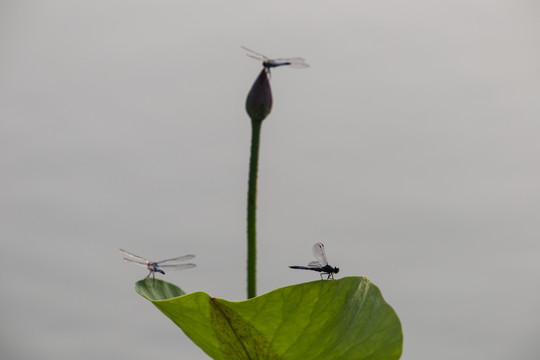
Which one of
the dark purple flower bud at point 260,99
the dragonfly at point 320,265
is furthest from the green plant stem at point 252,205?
the dragonfly at point 320,265

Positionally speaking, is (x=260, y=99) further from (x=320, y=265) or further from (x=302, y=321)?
(x=320, y=265)

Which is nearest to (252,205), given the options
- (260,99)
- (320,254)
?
(260,99)

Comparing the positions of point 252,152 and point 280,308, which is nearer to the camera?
point 252,152

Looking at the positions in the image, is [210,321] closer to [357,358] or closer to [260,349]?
[260,349]

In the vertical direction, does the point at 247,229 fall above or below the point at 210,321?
above

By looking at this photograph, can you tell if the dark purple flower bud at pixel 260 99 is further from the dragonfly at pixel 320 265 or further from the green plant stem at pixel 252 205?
the dragonfly at pixel 320 265

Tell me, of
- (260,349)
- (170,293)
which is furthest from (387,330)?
(170,293)
